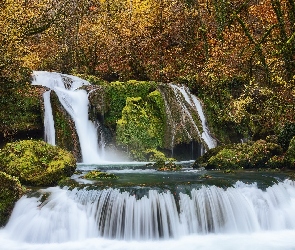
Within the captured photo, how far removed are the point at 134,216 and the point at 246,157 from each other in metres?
6.34

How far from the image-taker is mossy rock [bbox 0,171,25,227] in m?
9.05

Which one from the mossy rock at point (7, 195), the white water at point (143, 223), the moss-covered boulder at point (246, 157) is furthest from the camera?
the moss-covered boulder at point (246, 157)

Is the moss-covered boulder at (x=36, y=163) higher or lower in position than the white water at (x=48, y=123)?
lower

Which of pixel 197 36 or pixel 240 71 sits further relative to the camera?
pixel 197 36

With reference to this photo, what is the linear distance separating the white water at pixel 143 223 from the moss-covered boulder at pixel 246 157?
4.18m

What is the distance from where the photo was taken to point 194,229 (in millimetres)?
9023

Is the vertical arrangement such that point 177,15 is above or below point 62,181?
above

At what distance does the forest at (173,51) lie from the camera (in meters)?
15.9

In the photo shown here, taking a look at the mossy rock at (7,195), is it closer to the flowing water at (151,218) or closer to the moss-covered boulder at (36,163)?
the flowing water at (151,218)

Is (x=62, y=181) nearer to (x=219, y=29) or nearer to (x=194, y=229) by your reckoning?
(x=194, y=229)

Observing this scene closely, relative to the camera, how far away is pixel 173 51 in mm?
25297

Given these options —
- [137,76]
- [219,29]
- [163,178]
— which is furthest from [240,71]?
[163,178]

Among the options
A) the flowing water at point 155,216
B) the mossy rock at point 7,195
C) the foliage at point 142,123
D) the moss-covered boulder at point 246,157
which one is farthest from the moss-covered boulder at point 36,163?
the foliage at point 142,123

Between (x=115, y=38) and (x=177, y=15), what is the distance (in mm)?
4143
